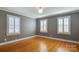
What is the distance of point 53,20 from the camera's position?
2.15 m

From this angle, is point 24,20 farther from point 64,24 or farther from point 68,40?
point 68,40

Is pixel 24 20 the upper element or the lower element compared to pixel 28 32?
upper

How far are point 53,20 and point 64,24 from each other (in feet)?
1.91

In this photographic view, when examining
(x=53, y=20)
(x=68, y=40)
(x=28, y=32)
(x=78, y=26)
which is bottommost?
(x=68, y=40)

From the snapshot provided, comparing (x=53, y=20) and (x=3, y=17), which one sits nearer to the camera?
(x=3, y=17)

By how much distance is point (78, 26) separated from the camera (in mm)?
1565
